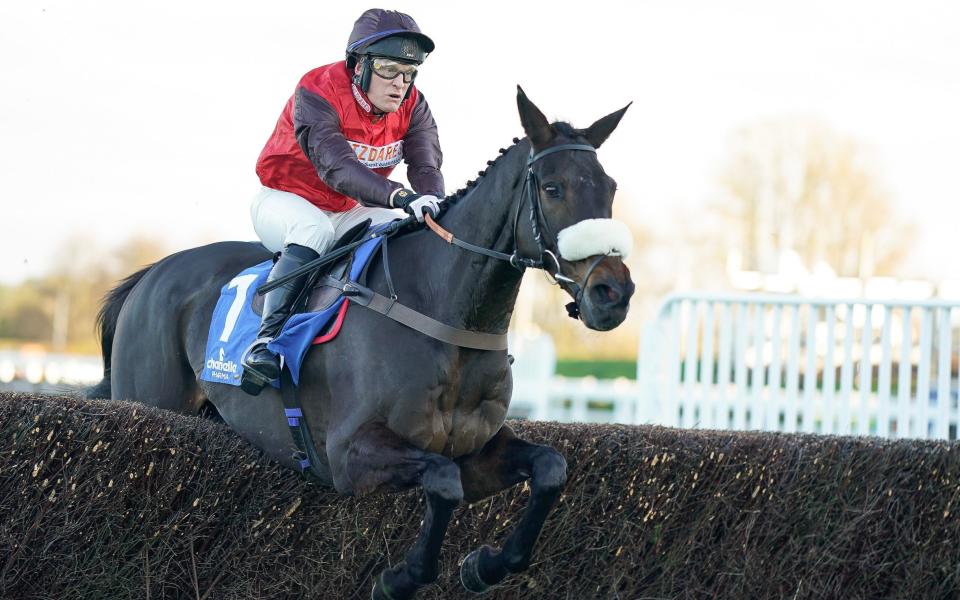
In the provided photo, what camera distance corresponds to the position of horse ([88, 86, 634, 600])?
12.3ft

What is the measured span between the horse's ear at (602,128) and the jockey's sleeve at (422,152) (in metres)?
1.04

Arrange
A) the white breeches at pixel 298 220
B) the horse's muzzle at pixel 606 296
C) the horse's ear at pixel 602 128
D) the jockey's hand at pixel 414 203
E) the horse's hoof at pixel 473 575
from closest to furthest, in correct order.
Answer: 1. the horse's muzzle at pixel 606 296
2. the horse's ear at pixel 602 128
3. the horse's hoof at pixel 473 575
4. the jockey's hand at pixel 414 203
5. the white breeches at pixel 298 220

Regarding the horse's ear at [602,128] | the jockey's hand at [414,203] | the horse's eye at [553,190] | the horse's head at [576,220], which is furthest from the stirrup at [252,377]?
the horse's ear at [602,128]

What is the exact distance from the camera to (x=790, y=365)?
27.0 ft

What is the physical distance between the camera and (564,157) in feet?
12.5

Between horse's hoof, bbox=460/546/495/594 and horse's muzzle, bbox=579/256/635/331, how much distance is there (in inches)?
42.5

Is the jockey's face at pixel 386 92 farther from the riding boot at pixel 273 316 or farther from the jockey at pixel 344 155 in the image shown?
the riding boot at pixel 273 316

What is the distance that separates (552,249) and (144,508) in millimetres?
1731

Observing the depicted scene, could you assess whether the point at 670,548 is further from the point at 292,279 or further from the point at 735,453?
the point at 292,279

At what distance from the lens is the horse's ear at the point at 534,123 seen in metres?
3.83

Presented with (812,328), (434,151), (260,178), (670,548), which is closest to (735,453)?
(670,548)

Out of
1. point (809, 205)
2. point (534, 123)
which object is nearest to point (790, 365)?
point (534, 123)

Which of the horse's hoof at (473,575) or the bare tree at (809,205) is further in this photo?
the bare tree at (809,205)

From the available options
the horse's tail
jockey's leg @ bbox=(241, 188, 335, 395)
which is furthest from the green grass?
jockey's leg @ bbox=(241, 188, 335, 395)
